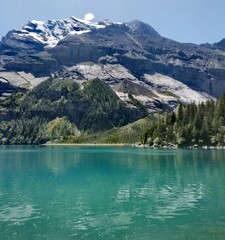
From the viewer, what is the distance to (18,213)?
39969 mm

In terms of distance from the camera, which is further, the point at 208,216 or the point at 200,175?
→ the point at 200,175

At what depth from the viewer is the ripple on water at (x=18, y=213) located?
1444 inches

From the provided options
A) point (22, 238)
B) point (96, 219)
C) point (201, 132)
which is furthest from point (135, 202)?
point (201, 132)

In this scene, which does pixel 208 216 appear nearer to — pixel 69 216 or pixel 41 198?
pixel 69 216

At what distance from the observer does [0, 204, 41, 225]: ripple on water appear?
36.7 metres

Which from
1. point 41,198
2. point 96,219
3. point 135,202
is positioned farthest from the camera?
point 41,198

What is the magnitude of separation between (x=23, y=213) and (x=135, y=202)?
1347 cm

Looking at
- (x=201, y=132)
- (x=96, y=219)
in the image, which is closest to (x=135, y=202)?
(x=96, y=219)

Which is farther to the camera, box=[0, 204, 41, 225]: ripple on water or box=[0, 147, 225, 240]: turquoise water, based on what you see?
box=[0, 204, 41, 225]: ripple on water

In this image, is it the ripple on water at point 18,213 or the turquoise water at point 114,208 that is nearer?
the turquoise water at point 114,208

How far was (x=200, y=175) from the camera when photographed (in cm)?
7206

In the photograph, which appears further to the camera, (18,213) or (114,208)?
(114,208)

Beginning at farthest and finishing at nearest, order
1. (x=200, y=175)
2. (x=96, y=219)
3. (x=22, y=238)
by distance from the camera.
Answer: (x=200, y=175) < (x=96, y=219) < (x=22, y=238)

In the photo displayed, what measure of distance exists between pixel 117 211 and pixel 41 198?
13205mm
